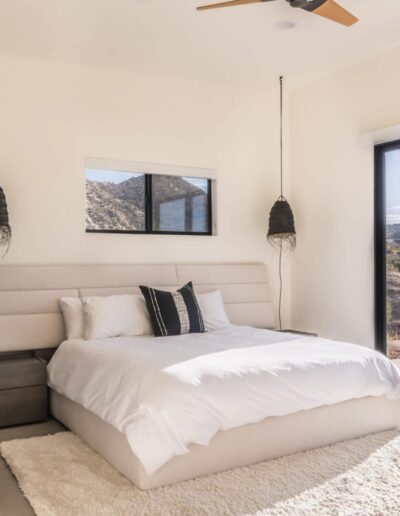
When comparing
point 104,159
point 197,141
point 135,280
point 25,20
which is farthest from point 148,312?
point 25,20

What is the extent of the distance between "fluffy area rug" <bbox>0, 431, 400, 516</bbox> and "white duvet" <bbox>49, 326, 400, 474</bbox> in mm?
209

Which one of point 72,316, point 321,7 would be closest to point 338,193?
point 321,7

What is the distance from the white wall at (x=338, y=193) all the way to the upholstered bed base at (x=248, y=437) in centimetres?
144

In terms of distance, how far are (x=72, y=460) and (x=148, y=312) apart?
1437mm

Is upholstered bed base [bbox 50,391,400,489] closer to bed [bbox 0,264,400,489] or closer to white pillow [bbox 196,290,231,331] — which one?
bed [bbox 0,264,400,489]

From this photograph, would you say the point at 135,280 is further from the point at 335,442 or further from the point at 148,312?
the point at 335,442

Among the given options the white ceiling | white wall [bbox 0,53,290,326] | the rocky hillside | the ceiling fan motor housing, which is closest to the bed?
white wall [bbox 0,53,290,326]

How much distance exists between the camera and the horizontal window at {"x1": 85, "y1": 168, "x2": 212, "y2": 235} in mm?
4906

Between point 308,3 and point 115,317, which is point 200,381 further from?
point 308,3

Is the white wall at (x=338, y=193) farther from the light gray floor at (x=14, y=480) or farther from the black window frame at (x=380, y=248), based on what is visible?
the light gray floor at (x=14, y=480)

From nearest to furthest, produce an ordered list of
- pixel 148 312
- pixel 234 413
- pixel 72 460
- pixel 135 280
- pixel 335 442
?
1. pixel 234 413
2. pixel 72 460
3. pixel 335 442
4. pixel 148 312
5. pixel 135 280

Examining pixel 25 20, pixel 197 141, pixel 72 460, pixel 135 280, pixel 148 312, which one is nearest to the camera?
pixel 72 460

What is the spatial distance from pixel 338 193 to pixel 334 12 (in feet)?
6.98

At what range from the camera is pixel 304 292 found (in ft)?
18.1
